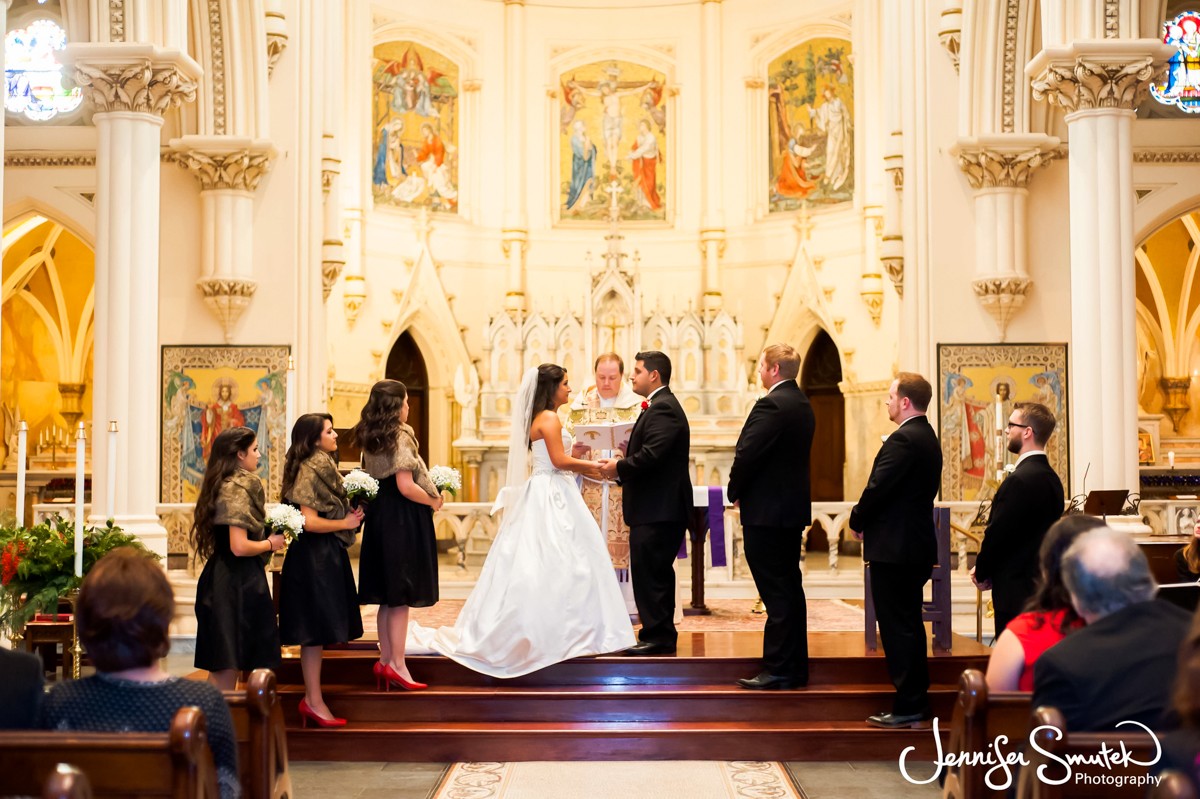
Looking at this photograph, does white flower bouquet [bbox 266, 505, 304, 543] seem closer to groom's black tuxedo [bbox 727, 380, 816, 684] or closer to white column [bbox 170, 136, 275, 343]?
groom's black tuxedo [bbox 727, 380, 816, 684]

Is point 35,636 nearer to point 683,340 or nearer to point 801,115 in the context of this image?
point 683,340

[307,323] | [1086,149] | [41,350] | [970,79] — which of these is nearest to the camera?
[1086,149]

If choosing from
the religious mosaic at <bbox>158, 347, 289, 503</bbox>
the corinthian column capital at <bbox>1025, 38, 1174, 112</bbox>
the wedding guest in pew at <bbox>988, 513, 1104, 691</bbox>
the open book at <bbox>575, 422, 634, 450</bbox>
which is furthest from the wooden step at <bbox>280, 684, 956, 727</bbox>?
the religious mosaic at <bbox>158, 347, 289, 503</bbox>

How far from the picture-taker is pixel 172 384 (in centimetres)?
1360

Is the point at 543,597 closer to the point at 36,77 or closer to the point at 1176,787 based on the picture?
the point at 1176,787

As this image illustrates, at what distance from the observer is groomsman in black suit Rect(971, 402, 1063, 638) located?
605cm

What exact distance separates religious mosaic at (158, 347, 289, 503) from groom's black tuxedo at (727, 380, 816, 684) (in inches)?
301

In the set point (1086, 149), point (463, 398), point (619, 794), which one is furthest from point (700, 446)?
point (619, 794)

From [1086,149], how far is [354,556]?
9.92 m

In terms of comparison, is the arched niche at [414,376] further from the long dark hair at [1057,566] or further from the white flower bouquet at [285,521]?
the long dark hair at [1057,566]

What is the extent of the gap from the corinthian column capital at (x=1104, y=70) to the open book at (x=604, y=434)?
14.3 ft

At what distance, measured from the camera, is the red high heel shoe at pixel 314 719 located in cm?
661

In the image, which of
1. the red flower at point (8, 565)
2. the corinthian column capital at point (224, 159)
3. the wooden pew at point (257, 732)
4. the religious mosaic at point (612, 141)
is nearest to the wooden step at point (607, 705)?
the red flower at point (8, 565)

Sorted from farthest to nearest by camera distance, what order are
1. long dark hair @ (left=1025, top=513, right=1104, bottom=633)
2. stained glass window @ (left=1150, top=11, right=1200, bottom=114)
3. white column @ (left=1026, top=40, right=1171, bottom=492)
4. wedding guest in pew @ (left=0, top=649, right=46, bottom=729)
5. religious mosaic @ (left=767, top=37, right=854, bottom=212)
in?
1. religious mosaic @ (left=767, top=37, right=854, bottom=212)
2. stained glass window @ (left=1150, top=11, right=1200, bottom=114)
3. white column @ (left=1026, top=40, right=1171, bottom=492)
4. long dark hair @ (left=1025, top=513, right=1104, bottom=633)
5. wedding guest in pew @ (left=0, top=649, right=46, bottom=729)
